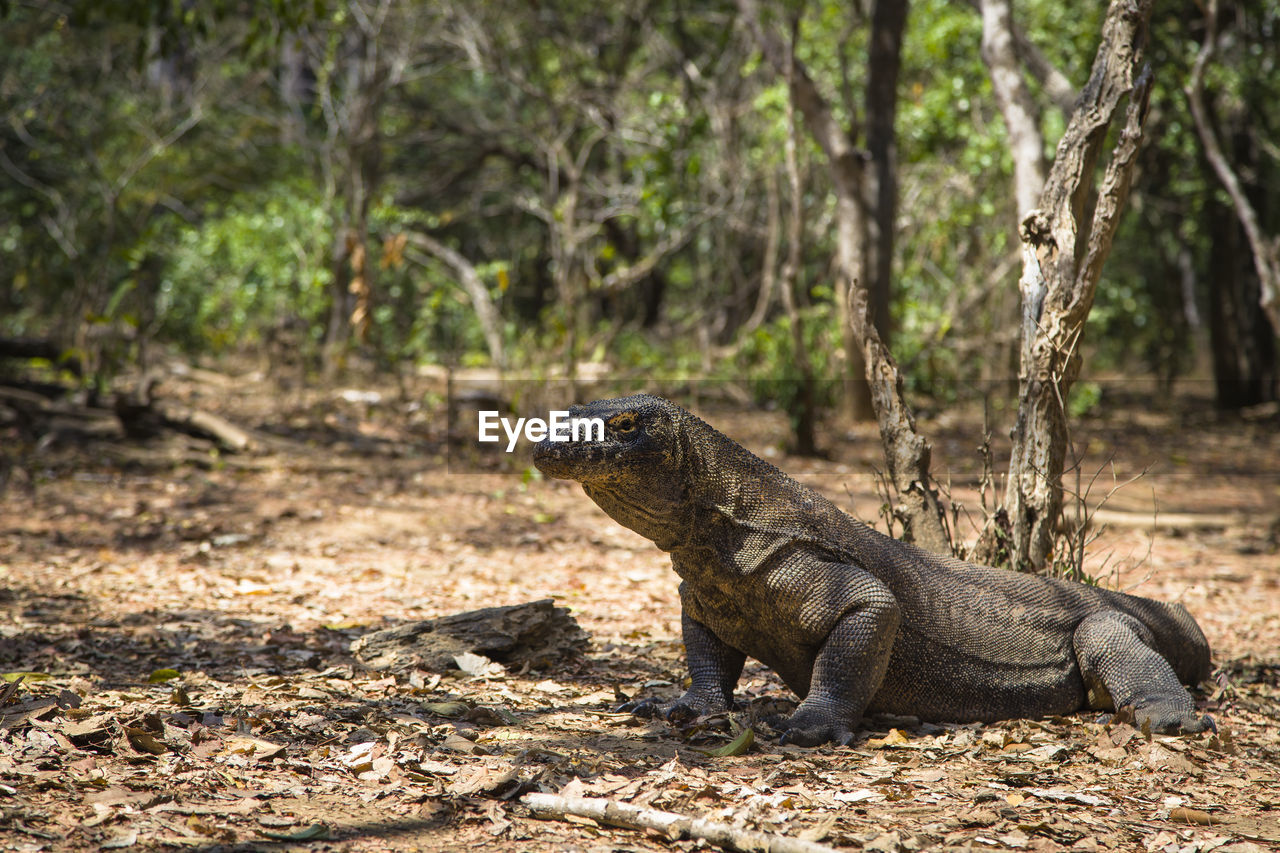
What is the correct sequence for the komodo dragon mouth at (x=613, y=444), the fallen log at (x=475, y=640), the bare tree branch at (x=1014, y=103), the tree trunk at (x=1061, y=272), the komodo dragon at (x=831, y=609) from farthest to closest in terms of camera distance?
the bare tree branch at (x=1014, y=103)
the tree trunk at (x=1061, y=272)
the fallen log at (x=475, y=640)
the komodo dragon at (x=831, y=609)
the komodo dragon mouth at (x=613, y=444)

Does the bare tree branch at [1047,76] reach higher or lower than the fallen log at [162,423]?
higher

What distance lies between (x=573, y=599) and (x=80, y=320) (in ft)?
33.4

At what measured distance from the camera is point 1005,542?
525 cm

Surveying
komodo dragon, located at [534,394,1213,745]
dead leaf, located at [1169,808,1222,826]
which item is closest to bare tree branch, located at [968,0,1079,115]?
komodo dragon, located at [534,394,1213,745]

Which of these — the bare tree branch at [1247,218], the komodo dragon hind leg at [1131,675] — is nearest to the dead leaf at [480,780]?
the komodo dragon hind leg at [1131,675]

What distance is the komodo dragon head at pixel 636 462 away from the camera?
3.55 m

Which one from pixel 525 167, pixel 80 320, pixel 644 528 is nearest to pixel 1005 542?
pixel 644 528

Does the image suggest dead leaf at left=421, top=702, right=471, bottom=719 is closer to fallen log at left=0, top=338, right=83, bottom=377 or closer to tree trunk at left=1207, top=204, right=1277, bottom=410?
fallen log at left=0, top=338, right=83, bottom=377

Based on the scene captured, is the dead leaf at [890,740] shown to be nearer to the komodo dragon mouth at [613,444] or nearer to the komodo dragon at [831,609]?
the komodo dragon at [831,609]

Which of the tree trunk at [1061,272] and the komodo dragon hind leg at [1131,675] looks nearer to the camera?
the komodo dragon hind leg at [1131,675]

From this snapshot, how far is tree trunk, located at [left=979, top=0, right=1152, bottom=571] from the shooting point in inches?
200

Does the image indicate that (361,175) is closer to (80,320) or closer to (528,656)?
(80,320)

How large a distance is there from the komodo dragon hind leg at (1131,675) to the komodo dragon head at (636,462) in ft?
5.97

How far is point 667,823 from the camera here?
289 centimetres
